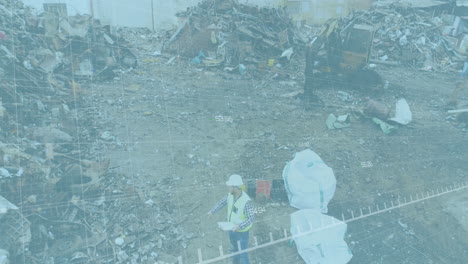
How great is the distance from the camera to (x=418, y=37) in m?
10.8

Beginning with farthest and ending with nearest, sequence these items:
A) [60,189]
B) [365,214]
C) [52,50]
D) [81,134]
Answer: [52,50] → [81,134] → [365,214] → [60,189]

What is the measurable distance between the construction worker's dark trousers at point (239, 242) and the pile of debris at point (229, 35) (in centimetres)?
554

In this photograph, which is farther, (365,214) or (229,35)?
(229,35)

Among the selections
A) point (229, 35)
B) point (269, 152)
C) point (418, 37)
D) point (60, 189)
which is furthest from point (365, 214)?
point (418, 37)

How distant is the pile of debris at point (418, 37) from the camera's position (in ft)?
32.9

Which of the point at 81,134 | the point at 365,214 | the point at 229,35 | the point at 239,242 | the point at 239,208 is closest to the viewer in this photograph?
the point at 239,208

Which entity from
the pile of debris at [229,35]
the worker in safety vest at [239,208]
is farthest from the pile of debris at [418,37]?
the worker in safety vest at [239,208]

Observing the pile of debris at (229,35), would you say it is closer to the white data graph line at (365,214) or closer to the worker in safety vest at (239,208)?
the white data graph line at (365,214)

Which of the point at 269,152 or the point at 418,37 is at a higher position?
the point at 418,37

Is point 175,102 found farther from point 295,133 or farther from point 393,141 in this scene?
point 393,141

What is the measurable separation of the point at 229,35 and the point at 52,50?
450cm

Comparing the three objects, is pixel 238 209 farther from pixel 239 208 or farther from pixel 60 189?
pixel 60 189

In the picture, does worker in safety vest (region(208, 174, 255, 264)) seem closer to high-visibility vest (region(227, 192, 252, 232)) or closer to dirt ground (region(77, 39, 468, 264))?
high-visibility vest (region(227, 192, 252, 232))

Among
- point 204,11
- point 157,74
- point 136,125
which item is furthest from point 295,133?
point 204,11
